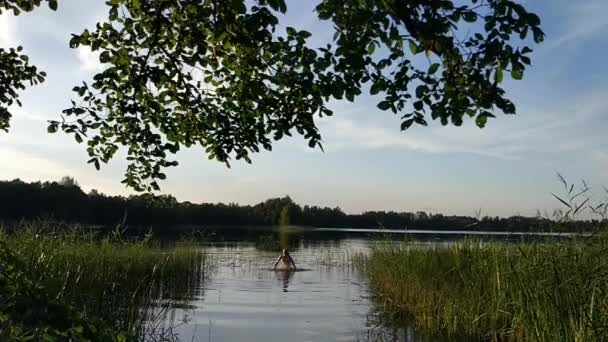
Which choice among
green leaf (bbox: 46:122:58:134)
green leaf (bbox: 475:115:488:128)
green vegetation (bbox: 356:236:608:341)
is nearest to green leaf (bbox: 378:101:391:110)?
green leaf (bbox: 475:115:488:128)

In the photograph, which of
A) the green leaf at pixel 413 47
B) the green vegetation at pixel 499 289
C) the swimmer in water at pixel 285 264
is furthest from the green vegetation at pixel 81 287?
the green vegetation at pixel 499 289

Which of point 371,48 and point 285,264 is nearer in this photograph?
point 371,48

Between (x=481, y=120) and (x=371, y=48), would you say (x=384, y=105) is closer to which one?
(x=371, y=48)

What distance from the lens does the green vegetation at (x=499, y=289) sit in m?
6.68

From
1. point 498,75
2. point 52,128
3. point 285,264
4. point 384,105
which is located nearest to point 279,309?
point 285,264

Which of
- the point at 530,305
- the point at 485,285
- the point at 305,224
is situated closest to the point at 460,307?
the point at 485,285

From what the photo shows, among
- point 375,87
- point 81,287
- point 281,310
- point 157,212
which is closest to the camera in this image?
point 375,87

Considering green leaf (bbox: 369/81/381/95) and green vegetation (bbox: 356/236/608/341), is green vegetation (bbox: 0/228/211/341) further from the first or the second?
green vegetation (bbox: 356/236/608/341)

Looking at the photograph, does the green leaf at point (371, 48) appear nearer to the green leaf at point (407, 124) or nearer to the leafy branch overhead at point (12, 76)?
the green leaf at point (407, 124)

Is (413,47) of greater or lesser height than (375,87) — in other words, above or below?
above

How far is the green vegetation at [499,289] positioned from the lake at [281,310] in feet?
1.76

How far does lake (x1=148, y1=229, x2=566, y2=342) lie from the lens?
10555 millimetres

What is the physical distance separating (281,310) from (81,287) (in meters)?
5.35

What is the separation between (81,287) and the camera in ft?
31.1
